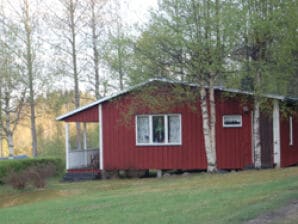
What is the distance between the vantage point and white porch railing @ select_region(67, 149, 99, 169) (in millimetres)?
23734

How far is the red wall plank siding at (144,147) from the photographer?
2181cm

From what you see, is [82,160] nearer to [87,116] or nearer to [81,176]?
[81,176]

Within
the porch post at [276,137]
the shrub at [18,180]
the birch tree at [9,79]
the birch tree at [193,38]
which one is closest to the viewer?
the birch tree at [193,38]

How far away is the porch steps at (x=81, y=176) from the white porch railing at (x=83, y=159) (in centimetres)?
54

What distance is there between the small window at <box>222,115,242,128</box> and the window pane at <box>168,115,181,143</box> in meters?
1.81

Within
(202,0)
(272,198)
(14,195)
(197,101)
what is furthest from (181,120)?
(272,198)

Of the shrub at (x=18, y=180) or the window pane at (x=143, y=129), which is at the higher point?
the window pane at (x=143, y=129)

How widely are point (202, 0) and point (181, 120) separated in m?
5.13

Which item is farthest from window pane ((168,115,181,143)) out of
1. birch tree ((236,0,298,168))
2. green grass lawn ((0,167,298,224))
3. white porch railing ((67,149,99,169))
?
green grass lawn ((0,167,298,224))

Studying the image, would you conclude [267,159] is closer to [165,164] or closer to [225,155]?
[225,155]

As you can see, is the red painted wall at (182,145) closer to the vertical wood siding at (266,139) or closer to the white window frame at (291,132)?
the vertical wood siding at (266,139)

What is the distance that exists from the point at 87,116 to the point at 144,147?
2.81 meters

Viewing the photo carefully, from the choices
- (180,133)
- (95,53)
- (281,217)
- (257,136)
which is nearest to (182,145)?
(180,133)

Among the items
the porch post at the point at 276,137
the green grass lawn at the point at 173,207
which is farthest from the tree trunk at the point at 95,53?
the green grass lawn at the point at 173,207
